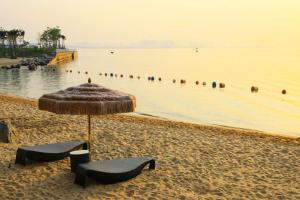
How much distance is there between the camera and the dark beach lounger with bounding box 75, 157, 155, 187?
7.91m

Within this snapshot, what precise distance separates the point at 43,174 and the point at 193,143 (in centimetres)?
570

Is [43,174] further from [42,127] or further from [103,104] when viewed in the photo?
[42,127]

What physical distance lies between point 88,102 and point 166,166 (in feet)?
10.7

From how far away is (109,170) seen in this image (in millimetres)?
8102

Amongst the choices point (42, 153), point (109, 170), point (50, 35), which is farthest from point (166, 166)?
point (50, 35)

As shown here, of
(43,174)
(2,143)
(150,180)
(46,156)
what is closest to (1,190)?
(43,174)

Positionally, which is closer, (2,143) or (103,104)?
(103,104)

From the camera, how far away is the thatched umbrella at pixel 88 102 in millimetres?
7699

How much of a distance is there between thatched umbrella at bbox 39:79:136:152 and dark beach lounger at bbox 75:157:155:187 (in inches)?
46.4

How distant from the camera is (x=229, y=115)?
1105 inches

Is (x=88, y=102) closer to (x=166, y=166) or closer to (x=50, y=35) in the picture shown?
(x=166, y=166)

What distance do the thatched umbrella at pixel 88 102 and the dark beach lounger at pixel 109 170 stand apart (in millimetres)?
1180

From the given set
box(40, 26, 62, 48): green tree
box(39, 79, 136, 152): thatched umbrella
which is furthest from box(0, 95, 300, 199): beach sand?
box(40, 26, 62, 48): green tree

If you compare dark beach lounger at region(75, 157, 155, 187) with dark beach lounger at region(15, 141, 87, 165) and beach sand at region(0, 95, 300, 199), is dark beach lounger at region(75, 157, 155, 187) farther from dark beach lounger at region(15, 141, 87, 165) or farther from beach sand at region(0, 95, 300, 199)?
dark beach lounger at region(15, 141, 87, 165)
